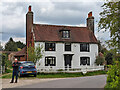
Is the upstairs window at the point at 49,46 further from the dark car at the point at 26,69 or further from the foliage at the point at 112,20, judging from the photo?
the foliage at the point at 112,20

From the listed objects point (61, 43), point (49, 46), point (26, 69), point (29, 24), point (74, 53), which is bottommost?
point (26, 69)

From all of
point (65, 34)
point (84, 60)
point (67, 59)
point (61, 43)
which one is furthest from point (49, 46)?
point (84, 60)

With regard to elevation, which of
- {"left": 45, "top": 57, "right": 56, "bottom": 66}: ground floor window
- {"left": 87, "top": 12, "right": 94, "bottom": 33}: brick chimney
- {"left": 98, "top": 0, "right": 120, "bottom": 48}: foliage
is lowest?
{"left": 45, "top": 57, "right": 56, "bottom": 66}: ground floor window

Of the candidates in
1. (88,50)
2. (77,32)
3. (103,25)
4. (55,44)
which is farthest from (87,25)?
(103,25)

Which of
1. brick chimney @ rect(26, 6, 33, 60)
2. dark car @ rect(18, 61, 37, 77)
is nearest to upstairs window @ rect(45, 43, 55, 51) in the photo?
brick chimney @ rect(26, 6, 33, 60)

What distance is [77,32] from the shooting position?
35594 mm

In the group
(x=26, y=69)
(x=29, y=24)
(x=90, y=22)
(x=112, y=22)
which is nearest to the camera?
(x=112, y=22)

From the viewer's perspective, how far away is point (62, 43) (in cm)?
3269

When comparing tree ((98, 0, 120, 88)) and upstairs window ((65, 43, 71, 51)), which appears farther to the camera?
upstairs window ((65, 43, 71, 51))

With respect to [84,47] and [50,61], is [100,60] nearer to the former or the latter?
[84,47]

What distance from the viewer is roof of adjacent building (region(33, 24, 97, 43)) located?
106 ft

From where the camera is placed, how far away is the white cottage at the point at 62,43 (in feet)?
104

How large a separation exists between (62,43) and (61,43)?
173 mm

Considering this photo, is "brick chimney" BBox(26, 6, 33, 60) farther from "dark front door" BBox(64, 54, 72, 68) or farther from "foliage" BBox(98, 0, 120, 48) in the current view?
"foliage" BBox(98, 0, 120, 48)
